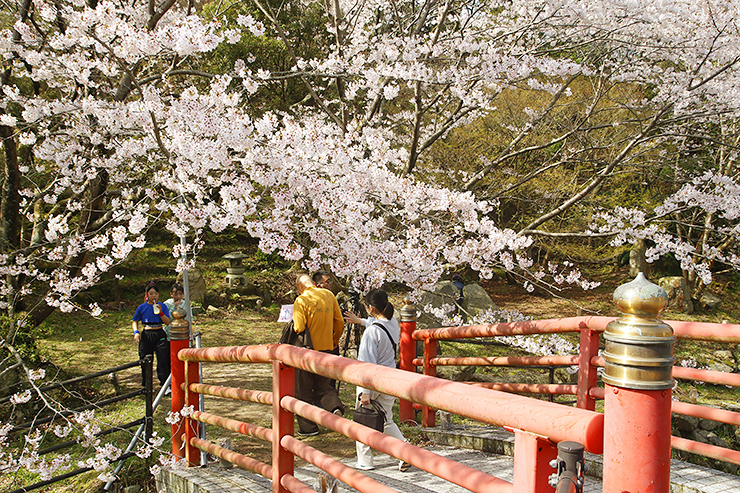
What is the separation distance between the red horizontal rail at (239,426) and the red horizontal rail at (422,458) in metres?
0.62

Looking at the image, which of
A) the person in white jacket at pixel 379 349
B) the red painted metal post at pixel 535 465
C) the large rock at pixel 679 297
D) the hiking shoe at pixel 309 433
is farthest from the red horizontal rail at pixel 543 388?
the large rock at pixel 679 297

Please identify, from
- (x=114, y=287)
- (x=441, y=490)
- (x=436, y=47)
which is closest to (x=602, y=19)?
(x=436, y=47)

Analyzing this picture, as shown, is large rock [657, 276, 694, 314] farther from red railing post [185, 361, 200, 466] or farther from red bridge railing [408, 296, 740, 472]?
red railing post [185, 361, 200, 466]

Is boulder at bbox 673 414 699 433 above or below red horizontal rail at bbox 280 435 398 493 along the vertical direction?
below

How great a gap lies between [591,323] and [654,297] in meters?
2.67

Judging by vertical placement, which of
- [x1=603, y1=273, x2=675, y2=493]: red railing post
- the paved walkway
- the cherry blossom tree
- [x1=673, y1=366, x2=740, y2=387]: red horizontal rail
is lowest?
the paved walkway

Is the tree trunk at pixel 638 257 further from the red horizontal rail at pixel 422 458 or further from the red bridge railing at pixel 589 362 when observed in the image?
the red horizontal rail at pixel 422 458

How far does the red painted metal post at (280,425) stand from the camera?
114 inches

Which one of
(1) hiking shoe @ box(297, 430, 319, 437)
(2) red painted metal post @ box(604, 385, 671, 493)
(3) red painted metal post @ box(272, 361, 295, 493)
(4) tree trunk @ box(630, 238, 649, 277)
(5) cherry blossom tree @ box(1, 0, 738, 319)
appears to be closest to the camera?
(2) red painted metal post @ box(604, 385, 671, 493)

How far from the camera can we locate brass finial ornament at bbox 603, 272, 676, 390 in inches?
55.0

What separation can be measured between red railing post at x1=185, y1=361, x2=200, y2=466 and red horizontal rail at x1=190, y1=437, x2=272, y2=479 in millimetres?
75

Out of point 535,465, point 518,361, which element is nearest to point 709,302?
point 518,361

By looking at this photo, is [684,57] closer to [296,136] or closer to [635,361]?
[296,136]

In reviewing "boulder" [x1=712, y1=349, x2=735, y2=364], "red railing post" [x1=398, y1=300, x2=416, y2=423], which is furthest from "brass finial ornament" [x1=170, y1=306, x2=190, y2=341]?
"boulder" [x1=712, y1=349, x2=735, y2=364]
